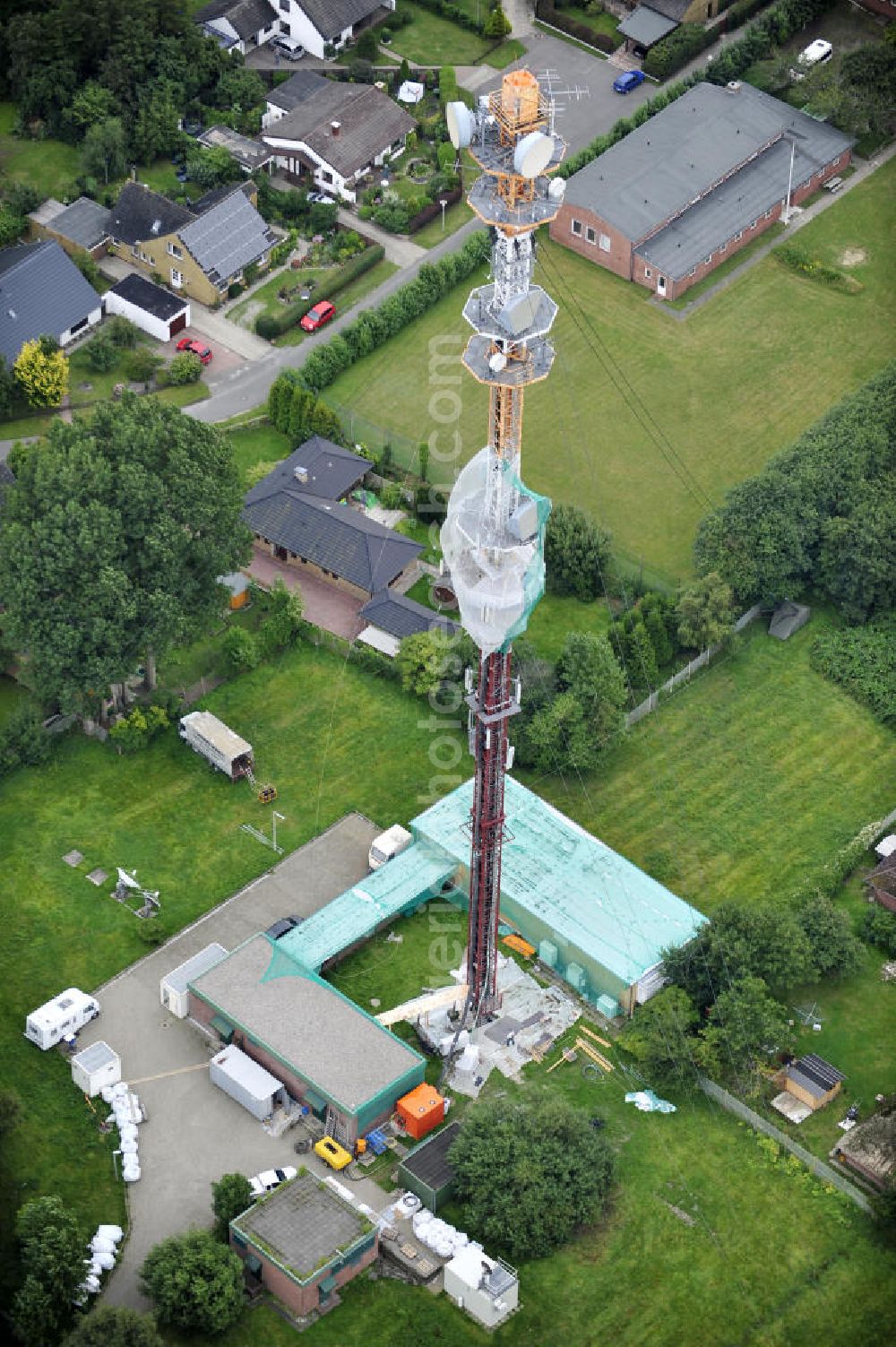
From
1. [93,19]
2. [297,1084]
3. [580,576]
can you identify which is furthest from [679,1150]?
[93,19]

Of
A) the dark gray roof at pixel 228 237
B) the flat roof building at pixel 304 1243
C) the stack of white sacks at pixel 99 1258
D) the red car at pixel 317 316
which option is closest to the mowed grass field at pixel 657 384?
the red car at pixel 317 316

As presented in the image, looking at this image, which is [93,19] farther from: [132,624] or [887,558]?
[887,558]

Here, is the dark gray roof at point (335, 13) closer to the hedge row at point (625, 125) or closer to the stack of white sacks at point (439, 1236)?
the hedge row at point (625, 125)

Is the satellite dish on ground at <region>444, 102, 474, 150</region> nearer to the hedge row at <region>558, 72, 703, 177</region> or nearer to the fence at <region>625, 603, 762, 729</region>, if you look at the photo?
the fence at <region>625, 603, 762, 729</region>

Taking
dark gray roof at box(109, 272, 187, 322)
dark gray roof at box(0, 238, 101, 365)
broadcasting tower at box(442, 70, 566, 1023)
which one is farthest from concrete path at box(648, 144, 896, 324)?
broadcasting tower at box(442, 70, 566, 1023)

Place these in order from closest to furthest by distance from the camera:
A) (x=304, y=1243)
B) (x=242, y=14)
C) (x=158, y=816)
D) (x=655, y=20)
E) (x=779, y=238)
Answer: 1. (x=304, y=1243)
2. (x=158, y=816)
3. (x=779, y=238)
4. (x=242, y=14)
5. (x=655, y=20)

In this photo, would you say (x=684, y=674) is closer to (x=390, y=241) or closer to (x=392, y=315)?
(x=392, y=315)

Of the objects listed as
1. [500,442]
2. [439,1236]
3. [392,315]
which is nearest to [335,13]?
[392,315]
